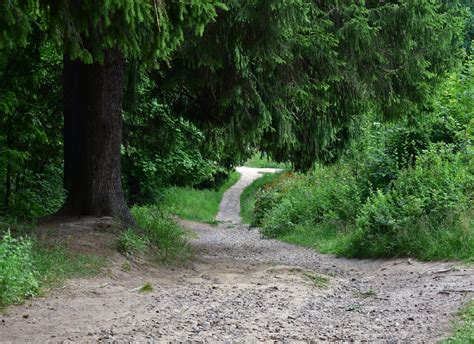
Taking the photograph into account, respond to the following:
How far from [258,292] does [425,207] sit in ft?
15.3

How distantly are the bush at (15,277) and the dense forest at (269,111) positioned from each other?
0.02 meters

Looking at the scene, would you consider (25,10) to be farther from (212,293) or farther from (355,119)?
(355,119)

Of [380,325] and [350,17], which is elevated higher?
[350,17]

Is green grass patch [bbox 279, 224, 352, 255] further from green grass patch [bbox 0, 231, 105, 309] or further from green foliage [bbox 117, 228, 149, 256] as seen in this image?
green grass patch [bbox 0, 231, 105, 309]

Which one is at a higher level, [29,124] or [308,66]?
[308,66]

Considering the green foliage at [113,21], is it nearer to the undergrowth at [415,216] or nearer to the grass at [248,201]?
the undergrowth at [415,216]

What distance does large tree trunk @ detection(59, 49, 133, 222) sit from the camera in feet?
37.3

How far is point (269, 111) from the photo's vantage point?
1168cm

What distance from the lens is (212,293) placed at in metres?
8.46

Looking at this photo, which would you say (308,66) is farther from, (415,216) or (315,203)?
(315,203)

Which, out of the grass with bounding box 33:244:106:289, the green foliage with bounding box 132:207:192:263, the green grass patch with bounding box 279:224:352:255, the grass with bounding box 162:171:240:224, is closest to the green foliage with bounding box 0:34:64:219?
the green foliage with bounding box 132:207:192:263

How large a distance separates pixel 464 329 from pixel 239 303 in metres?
2.71

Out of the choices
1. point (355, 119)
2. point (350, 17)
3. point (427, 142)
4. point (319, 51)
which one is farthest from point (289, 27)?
point (427, 142)

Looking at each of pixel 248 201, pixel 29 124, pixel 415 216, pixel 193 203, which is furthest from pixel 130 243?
pixel 248 201
